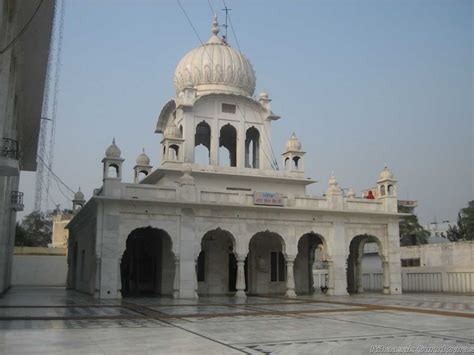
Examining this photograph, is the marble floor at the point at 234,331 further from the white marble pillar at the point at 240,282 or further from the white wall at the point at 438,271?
the white wall at the point at 438,271

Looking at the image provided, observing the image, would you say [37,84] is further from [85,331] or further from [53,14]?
[85,331]

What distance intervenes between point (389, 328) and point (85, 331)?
22.4 feet

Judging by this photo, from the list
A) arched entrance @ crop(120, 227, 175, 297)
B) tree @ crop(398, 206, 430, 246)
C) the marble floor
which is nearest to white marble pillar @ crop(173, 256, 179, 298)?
arched entrance @ crop(120, 227, 175, 297)

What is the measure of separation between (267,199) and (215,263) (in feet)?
15.7

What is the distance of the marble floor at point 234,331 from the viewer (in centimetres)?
913

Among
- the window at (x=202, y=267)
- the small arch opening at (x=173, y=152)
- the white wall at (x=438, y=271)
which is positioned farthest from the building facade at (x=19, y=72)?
the white wall at (x=438, y=271)

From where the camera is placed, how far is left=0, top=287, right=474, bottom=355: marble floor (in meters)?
9.13

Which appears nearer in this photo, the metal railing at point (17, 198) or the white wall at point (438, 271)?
the metal railing at point (17, 198)

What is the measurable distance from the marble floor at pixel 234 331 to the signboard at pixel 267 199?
30.9 ft

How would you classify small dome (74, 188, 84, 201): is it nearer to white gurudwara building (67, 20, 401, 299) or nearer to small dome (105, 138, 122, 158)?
white gurudwara building (67, 20, 401, 299)

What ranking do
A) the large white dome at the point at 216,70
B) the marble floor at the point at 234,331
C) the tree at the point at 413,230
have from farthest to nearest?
the tree at the point at 413,230 < the large white dome at the point at 216,70 < the marble floor at the point at 234,331

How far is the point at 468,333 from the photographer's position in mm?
11141

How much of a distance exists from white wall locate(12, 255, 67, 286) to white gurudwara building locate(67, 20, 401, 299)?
41.3 ft

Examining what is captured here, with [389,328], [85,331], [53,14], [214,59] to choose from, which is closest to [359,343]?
[389,328]
